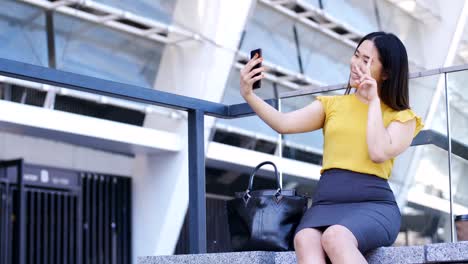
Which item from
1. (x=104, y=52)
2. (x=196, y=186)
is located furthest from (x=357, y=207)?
(x=104, y=52)

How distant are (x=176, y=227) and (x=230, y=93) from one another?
76.7 inches

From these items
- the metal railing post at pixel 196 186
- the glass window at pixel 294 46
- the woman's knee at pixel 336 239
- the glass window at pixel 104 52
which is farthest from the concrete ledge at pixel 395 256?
the glass window at pixel 294 46

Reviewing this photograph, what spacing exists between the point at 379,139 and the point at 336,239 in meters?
0.40

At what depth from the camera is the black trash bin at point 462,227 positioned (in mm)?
4160

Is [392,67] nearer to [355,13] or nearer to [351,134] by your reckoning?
[351,134]

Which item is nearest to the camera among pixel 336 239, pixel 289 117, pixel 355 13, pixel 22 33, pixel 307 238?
pixel 336 239

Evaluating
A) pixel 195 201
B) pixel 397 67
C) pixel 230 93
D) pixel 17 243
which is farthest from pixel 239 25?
pixel 397 67

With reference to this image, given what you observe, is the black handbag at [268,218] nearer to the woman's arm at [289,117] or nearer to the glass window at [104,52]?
the woman's arm at [289,117]

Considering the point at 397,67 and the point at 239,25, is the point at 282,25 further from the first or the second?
the point at 397,67

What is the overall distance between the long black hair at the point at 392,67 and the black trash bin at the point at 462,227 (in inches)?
30.4

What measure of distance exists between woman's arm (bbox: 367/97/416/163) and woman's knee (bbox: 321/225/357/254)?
30cm

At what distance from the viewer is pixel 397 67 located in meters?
3.64

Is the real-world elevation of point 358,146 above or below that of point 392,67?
below

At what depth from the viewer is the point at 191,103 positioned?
4516 millimetres
